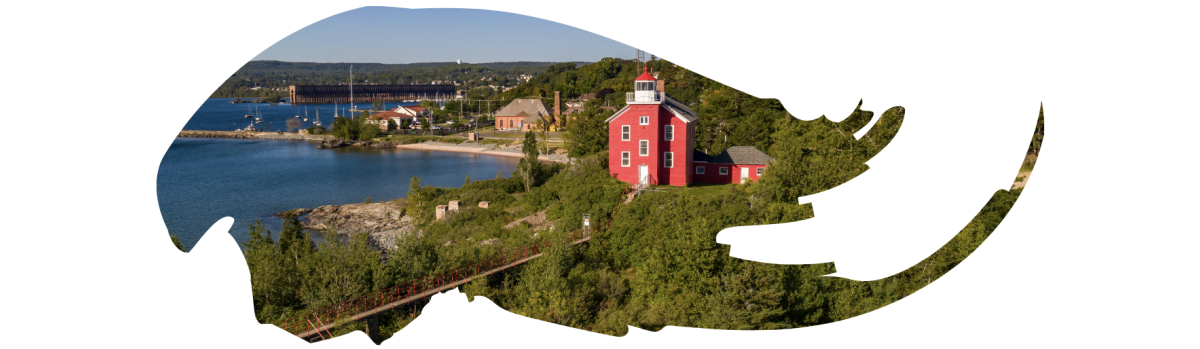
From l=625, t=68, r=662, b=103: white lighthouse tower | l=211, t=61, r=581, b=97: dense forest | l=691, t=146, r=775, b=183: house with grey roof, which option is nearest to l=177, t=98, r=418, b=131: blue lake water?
l=211, t=61, r=581, b=97: dense forest

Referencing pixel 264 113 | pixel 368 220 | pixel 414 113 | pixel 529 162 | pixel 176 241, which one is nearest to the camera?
pixel 176 241

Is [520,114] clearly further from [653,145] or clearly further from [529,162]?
[653,145]

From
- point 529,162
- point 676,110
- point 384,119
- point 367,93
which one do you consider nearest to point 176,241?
point 367,93

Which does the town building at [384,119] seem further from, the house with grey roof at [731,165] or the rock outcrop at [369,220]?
the house with grey roof at [731,165]

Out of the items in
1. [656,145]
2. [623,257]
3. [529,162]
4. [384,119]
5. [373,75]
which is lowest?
[623,257]

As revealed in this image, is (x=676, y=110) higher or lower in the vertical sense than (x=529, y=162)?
higher

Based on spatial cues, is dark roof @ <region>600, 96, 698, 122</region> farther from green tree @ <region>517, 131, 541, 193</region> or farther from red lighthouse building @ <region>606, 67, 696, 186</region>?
green tree @ <region>517, 131, 541, 193</region>
